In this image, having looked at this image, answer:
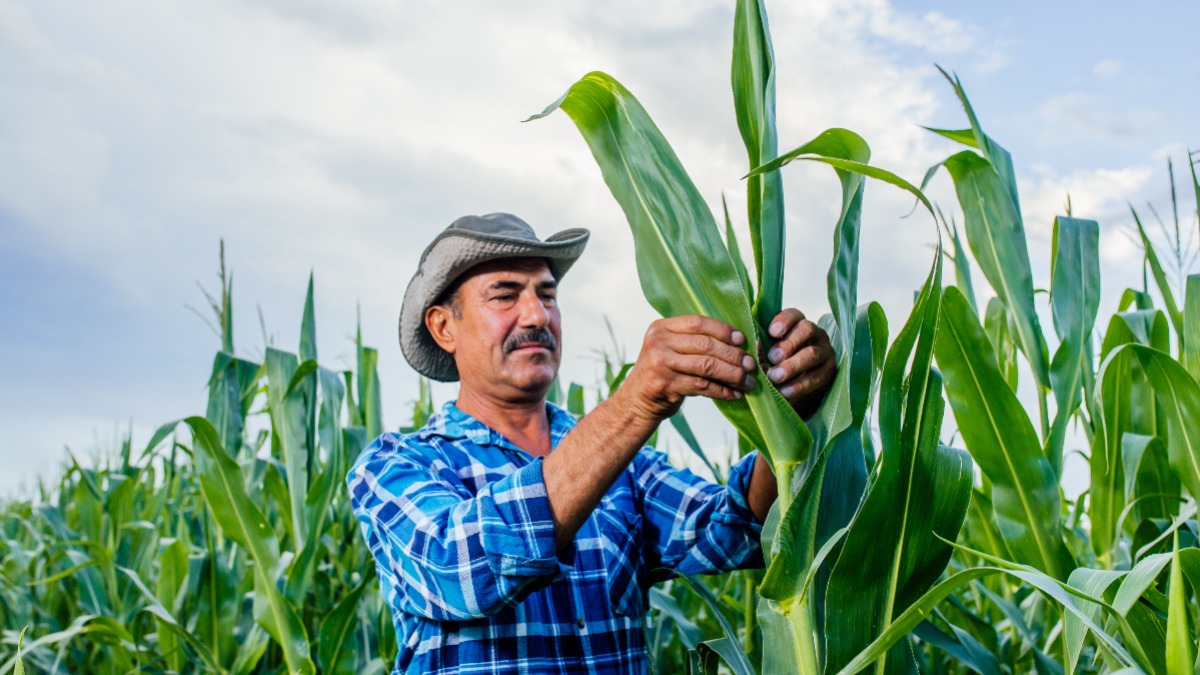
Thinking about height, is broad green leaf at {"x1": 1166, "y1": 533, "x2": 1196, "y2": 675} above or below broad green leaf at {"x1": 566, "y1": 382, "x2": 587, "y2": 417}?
below

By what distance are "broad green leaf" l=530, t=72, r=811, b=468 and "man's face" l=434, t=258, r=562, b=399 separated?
0.92 m

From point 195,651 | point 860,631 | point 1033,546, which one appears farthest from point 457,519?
point 195,651

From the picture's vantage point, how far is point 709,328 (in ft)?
3.29

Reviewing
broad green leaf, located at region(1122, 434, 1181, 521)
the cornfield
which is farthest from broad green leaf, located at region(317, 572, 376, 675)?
broad green leaf, located at region(1122, 434, 1181, 521)

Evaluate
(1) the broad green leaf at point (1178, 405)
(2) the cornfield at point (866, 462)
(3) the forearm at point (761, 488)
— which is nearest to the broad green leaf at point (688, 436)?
(2) the cornfield at point (866, 462)

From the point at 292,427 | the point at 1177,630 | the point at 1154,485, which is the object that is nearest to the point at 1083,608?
the point at 1177,630

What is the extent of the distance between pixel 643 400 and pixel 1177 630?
553 millimetres

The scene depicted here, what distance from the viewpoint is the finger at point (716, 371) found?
0.98 m

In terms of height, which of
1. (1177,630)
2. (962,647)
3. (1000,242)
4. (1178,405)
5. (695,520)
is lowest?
(962,647)

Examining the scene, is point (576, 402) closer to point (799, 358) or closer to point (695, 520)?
point (695, 520)

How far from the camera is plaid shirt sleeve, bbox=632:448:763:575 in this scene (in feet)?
5.38

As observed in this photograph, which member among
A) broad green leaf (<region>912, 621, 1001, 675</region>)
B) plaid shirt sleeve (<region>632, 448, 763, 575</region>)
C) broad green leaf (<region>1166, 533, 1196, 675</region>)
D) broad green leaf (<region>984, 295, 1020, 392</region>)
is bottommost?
broad green leaf (<region>912, 621, 1001, 675</region>)

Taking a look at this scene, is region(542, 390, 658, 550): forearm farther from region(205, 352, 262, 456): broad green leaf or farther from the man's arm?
region(205, 352, 262, 456): broad green leaf

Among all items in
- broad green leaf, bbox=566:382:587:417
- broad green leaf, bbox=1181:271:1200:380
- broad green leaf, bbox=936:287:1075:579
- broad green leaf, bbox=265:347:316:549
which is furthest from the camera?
broad green leaf, bbox=566:382:587:417
